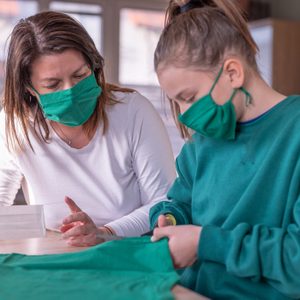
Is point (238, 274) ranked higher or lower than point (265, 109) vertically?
lower

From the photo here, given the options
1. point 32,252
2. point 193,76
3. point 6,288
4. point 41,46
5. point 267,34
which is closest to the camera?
point 6,288

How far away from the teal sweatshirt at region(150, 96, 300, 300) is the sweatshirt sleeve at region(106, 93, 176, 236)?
423 mm

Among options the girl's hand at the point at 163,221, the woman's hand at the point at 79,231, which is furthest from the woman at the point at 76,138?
the girl's hand at the point at 163,221

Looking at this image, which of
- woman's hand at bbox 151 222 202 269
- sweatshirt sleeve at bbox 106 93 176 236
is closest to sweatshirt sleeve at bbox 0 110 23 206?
sweatshirt sleeve at bbox 106 93 176 236

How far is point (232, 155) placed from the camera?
115 cm

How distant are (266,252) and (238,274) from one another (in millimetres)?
64

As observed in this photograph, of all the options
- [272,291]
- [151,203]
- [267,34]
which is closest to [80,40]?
[151,203]

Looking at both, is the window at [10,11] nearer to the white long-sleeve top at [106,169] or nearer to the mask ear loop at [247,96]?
the white long-sleeve top at [106,169]

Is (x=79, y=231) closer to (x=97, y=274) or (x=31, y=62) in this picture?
(x=97, y=274)

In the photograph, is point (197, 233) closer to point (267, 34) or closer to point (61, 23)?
point (61, 23)

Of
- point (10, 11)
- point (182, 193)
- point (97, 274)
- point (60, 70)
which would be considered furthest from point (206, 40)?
point (10, 11)

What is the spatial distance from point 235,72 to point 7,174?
3.03ft

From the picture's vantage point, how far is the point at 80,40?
1.62m

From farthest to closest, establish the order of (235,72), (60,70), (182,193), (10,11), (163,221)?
(10,11) < (60,70) < (182,193) < (163,221) < (235,72)
